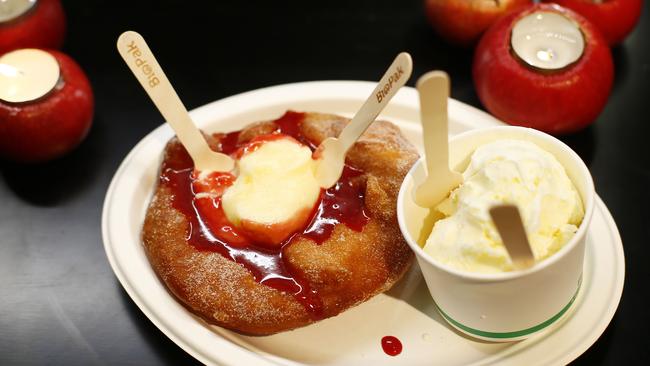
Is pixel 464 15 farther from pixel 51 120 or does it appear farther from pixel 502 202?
pixel 51 120

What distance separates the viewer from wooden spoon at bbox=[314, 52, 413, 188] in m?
1.26

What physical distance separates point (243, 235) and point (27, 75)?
772 millimetres

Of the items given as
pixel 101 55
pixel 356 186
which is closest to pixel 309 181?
pixel 356 186

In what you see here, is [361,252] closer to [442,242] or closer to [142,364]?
[442,242]

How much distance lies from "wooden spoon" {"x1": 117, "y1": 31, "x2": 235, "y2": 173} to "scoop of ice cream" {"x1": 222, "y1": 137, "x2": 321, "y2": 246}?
0.08 m

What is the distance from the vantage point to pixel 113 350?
1.47 meters

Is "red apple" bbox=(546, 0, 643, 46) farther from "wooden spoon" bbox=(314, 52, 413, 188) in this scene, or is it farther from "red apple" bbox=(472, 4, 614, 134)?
"wooden spoon" bbox=(314, 52, 413, 188)

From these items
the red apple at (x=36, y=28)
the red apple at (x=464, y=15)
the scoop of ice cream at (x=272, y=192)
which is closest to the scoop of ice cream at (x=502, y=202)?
the scoop of ice cream at (x=272, y=192)

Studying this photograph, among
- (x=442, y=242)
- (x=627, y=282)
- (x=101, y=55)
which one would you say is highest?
(x=442, y=242)

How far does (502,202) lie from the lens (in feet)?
3.91

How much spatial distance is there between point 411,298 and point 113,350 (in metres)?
0.66

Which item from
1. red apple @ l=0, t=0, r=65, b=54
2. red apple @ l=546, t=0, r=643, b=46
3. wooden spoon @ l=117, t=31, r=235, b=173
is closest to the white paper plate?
wooden spoon @ l=117, t=31, r=235, b=173

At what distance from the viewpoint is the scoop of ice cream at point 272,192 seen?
1.40 meters

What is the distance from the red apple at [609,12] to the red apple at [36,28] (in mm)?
1502
